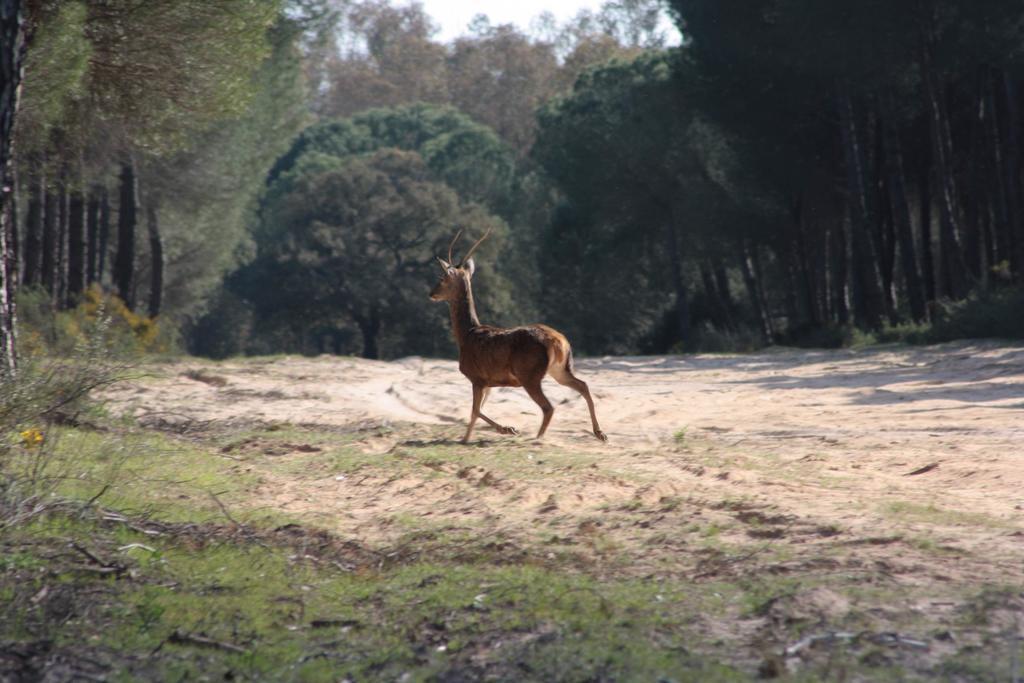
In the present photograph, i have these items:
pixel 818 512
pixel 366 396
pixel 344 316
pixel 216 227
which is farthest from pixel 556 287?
pixel 818 512

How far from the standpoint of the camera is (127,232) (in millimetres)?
33031

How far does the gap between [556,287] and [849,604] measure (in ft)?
142

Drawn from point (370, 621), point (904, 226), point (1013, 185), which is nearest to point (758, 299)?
point (904, 226)

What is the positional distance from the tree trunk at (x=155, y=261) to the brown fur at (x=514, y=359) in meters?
28.0

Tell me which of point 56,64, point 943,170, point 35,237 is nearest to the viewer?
point 56,64

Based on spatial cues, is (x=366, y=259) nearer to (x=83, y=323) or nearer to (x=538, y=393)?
(x=83, y=323)

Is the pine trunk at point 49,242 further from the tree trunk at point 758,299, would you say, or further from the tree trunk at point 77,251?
the tree trunk at point 758,299

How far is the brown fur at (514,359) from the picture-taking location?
35.2ft

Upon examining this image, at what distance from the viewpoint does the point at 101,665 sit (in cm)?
552

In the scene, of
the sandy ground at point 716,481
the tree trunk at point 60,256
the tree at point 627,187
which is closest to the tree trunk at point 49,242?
the tree trunk at point 60,256

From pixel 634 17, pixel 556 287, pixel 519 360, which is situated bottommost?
pixel 519 360

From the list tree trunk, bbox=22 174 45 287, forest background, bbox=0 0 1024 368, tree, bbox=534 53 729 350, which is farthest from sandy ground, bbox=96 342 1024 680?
tree, bbox=534 53 729 350

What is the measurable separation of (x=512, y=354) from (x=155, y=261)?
1257 inches

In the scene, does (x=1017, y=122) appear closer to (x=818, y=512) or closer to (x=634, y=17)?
(x=818, y=512)
